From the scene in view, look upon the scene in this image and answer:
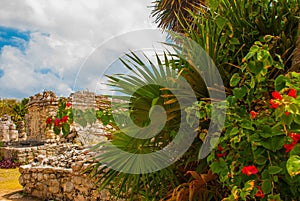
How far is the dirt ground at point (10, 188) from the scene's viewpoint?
24.8 ft

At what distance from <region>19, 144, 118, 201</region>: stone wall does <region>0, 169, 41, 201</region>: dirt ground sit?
9.1 inches

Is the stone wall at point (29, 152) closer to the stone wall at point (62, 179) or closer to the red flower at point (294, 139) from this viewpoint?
the stone wall at point (62, 179)

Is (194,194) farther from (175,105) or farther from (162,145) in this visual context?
(175,105)

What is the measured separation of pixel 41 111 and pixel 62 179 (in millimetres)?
10943

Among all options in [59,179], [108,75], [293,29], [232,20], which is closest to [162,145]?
[108,75]

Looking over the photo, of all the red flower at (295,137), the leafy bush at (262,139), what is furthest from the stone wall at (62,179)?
the red flower at (295,137)

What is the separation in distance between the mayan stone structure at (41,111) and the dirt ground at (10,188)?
4.11 m

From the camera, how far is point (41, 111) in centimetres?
1697

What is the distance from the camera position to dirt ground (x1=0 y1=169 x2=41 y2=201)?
7566mm

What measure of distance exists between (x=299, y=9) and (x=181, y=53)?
1.03m

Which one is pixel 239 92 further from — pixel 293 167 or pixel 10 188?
pixel 10 188

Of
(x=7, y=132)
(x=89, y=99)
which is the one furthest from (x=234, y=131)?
(x=7, y=132)

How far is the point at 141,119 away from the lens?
251 cm

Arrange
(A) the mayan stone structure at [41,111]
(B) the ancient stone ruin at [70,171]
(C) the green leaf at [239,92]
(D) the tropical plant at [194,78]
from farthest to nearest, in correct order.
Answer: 1. (A) the mayan stone structure at [41,111]
2. (B) the ancient stone ruin at [70,171]
3. (D) the tropical plant at [194,78]
4. (C) the green leaf at [239,92]
